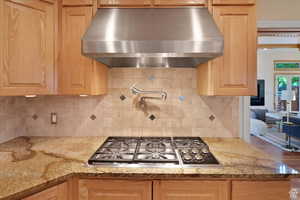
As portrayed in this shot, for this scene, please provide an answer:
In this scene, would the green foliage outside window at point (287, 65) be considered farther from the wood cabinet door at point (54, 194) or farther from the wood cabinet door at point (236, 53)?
the wood cabinet door at point (54, 194)

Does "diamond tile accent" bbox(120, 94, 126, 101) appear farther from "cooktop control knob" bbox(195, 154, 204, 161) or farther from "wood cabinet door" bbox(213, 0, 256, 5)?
"wood cabinet door" bbox(213, 0, 256, 5)

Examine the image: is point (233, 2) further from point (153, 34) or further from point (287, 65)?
point (287, 65)

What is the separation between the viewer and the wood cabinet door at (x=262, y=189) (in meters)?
1.35

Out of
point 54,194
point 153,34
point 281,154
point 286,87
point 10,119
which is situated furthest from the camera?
point 286,87

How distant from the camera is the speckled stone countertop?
1209 millimetres

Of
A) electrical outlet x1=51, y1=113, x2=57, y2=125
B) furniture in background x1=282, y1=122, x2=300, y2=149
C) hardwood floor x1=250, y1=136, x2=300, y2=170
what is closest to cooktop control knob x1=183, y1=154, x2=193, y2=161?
electrical outlet x1=51, y1=113, x2=57, y2=125

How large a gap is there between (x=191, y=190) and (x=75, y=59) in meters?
1.35

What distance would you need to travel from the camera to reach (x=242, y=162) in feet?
4.91

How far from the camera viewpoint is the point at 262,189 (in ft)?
4.44

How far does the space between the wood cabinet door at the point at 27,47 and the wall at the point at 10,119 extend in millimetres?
559

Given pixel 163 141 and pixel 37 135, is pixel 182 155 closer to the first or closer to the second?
pixel 163 141

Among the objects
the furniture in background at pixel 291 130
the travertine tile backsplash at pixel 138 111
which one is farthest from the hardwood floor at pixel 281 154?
the travertine tile backsplash at pixel 138 111

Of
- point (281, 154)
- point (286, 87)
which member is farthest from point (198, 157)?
point (286, 87)

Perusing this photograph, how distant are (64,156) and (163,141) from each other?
0.88 m
